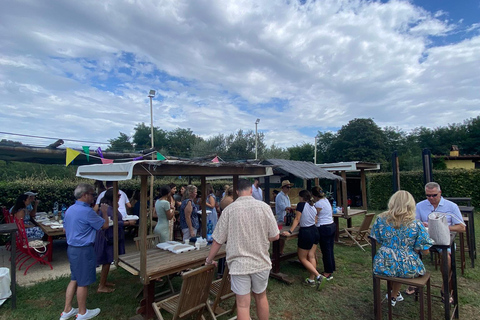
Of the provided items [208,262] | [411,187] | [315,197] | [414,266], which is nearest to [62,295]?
[208,262]

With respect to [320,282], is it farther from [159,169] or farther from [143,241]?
[159,169]

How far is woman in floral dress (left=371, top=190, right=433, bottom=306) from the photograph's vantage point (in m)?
2.76

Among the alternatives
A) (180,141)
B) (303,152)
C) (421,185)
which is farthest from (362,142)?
(180,141)

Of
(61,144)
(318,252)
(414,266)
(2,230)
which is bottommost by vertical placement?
(318,252)

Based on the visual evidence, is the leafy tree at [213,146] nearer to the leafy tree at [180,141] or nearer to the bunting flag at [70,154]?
the leafy tree at [180,141]

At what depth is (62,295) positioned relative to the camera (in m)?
3.96

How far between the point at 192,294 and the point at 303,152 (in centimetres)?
3635

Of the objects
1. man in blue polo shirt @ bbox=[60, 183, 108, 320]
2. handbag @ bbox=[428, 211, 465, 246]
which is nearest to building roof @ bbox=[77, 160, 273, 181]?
man in blue polo shirt @ bbox=[60, 183, 108, 320]

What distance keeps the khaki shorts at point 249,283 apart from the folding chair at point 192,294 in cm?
35

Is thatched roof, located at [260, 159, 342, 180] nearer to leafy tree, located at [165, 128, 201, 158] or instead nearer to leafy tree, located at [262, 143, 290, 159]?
leafy tree, located at [262, 143, 290, 159]

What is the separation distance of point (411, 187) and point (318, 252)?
9.78 metres

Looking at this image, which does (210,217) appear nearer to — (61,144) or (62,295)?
(62,295)

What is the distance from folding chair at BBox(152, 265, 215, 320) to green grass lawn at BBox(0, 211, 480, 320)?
0.85 meters

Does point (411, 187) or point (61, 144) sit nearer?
point (61, 144)
